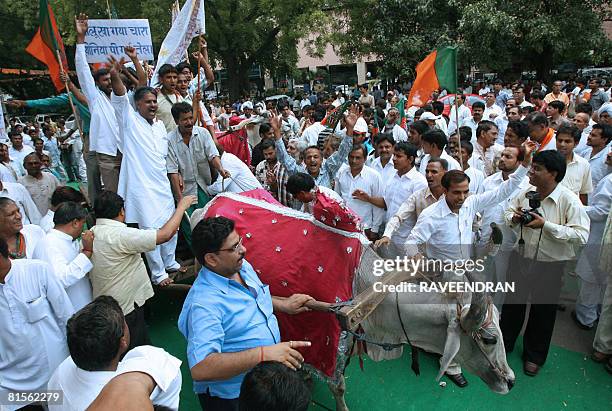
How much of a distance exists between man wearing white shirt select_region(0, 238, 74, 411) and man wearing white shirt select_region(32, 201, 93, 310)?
0.61ft

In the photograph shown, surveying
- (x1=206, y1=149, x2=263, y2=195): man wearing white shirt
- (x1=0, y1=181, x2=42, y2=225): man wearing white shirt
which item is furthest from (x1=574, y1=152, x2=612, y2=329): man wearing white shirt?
(x1=0, y1=181, x2=42, y2=225): man wearing white shirt

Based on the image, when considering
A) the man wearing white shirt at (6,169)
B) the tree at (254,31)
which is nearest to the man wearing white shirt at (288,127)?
the man wearing white shirt at (6,169)

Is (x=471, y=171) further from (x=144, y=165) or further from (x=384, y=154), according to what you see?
(x=144, y=165)

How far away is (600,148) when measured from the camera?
216 inches

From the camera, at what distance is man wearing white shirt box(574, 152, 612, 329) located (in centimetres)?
465

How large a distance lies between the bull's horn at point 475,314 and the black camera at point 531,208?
1.49 meters

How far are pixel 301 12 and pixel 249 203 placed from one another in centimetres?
1989

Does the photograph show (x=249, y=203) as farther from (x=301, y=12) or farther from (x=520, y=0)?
(x=301, y=12)

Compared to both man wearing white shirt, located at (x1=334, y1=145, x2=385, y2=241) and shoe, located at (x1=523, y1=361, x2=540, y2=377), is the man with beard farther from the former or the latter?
shoe, located at (x1=523, y1=361, x2=540, y2=377)

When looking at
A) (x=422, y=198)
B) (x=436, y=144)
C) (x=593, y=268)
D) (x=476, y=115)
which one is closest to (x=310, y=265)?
(x=422, y=198)

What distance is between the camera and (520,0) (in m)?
16.9

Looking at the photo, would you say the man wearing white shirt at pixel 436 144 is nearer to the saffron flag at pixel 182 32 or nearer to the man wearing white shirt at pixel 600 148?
the man wearing white shirt at pixel 600 148

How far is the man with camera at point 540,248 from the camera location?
3789 mm

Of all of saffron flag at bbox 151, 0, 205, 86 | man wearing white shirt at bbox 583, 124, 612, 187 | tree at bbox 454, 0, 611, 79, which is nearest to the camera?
man wearing white shirt at bbox 583, 124, 612, 187
